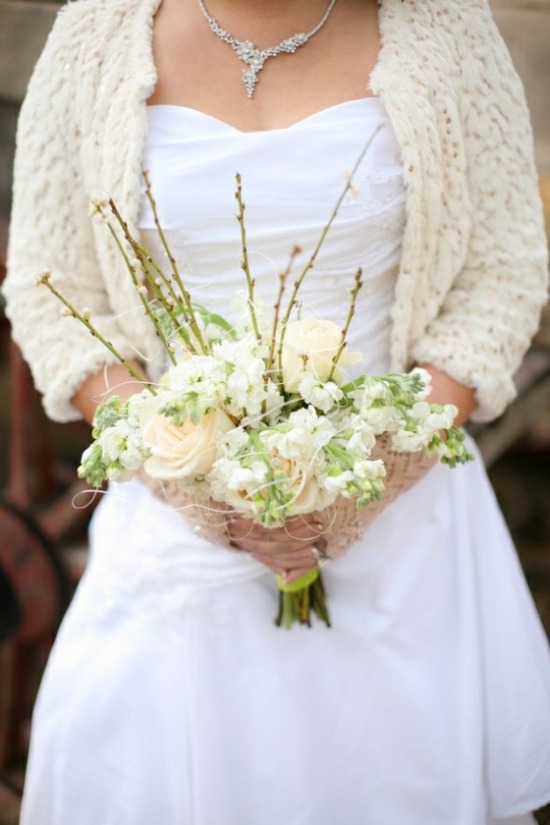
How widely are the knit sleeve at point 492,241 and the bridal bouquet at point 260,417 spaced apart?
0.35 m

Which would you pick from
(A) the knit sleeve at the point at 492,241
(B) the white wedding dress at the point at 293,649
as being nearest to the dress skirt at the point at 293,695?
(B) the white wedding dress at the point at 293,649

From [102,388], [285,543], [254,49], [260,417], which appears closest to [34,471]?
[102,388]

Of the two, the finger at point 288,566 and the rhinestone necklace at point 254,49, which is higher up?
the rhinestone necklace at point 254,49

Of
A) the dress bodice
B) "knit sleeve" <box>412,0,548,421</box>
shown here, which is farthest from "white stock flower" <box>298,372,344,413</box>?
"knit sleeve" <box>412,0,548,421</box>

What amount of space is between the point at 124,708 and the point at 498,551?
0.71 meters

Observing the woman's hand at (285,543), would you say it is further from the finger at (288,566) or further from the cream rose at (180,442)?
the cream rose at (180,442)

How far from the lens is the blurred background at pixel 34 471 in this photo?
2201 mm

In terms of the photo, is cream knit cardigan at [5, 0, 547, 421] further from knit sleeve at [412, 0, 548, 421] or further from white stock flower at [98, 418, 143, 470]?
white stock flower at [98, 418, 143, 470]

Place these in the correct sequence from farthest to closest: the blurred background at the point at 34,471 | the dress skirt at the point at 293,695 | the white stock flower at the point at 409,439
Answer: the blurred background at the point at 34,471 < the dress skirt at the point at 293,695 < the white stock flower at the point at 409,439

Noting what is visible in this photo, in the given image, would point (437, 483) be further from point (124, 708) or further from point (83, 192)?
point (83, 192)

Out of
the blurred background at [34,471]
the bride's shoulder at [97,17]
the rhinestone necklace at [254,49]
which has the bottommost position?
the blurred background at [34,471]

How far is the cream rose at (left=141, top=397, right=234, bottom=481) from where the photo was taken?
1.01 metres

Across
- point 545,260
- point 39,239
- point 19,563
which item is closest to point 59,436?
point 19,563

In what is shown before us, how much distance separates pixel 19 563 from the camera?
2201mm
